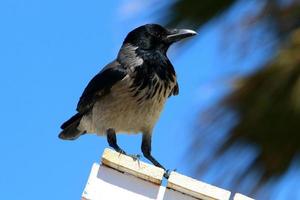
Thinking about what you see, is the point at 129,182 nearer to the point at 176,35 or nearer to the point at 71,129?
the point at 176,35

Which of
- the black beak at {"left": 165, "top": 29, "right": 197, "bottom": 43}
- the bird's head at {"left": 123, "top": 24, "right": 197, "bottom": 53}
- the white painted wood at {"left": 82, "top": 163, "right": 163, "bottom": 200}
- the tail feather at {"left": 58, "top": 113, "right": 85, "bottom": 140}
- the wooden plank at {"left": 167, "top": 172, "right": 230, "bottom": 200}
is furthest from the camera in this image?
the tail feather at {"left": 58, "top": 113, "right": 85, "bottom": 140}

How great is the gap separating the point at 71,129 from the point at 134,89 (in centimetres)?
88

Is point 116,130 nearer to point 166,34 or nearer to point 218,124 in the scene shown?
point 166,34

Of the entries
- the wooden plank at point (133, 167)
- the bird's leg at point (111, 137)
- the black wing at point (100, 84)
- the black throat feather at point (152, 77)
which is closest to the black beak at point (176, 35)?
the black throat feather at point (152, 77)

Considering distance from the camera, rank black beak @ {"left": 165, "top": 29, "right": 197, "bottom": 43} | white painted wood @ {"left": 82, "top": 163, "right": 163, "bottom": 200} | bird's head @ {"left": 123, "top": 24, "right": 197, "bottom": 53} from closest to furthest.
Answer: white painted wood @ {"left": 82, "top": 163, "right": 163, "bottom": 200}
black beak @ {"left": 165, "top": 29, "right": 197, "bottom": 43}
bird's head @ {"left": 123, "top": 24, "right": 197, "bottom": 53}

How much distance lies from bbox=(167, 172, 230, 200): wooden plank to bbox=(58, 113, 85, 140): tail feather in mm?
2864

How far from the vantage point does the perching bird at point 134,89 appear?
5.80 m

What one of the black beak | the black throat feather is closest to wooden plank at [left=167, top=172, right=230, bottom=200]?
the black beak

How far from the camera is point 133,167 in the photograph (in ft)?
12.1

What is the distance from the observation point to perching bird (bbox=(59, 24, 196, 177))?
19.0 ft

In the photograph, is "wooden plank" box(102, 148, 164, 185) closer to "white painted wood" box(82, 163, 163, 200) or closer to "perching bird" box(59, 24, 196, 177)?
"white painted wood" box(82, 163, 163, 200)

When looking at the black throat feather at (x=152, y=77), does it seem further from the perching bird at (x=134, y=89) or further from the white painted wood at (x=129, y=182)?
the white painted wood at (x=129, y=182)

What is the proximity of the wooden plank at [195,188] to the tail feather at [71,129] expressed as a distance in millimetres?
2864

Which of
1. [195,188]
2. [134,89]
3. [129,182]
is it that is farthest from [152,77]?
[195,188]
